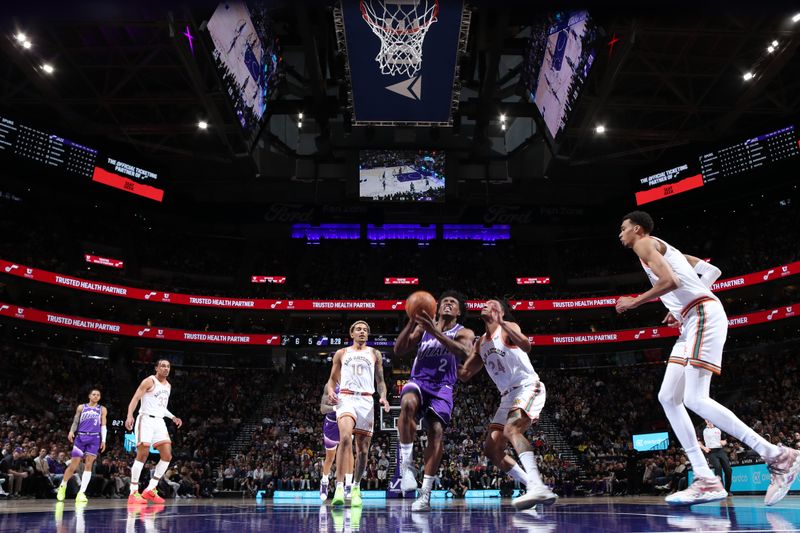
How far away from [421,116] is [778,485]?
18511 millimetres

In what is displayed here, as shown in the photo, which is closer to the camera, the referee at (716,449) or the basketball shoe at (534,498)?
the basketball shoe at (534,498)

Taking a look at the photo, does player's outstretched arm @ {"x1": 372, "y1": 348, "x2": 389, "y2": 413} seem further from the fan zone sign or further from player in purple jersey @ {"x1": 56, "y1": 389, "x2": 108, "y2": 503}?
the fan zone sign

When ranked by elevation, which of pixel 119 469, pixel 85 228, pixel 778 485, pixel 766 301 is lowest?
pixel 119 469

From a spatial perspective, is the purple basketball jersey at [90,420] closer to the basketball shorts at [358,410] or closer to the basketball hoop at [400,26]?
the basketball shorts at [358,410]

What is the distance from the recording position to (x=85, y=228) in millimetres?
34781

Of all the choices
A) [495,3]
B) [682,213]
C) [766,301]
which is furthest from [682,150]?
[495,3]

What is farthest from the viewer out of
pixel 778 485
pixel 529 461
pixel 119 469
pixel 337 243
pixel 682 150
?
pixel 337 243

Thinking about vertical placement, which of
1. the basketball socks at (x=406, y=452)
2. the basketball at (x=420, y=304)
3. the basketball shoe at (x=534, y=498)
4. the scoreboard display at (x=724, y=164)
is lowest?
the basketball shoe at (x=534, y=498)

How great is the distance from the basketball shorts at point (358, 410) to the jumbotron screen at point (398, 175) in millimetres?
22328

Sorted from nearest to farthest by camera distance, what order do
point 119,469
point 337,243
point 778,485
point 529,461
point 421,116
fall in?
point 778,485 → point 529,461 → point 119,469 → point 421,116 → point 337,243

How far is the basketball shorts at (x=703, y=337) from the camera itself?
18.5ft

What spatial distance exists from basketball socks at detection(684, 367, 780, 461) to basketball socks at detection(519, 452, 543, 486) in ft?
5.01

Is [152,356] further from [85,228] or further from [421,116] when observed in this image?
[421,116]

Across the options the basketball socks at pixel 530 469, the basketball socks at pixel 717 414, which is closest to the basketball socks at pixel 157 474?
the basketball socks at pixel 530 469
